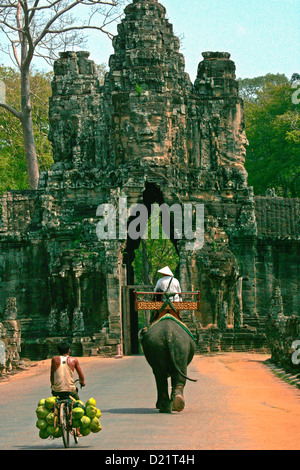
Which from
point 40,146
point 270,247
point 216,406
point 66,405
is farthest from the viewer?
point 40,146

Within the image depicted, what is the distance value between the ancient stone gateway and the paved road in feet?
30.0

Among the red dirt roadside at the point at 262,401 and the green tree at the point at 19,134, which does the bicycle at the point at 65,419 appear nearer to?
the red dirt roadside at the point at 262,401

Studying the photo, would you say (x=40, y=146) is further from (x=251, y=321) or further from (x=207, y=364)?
(x=207, y=364)

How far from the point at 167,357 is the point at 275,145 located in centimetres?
3890

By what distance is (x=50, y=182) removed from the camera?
35.4 m

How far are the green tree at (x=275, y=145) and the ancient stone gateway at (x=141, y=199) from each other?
12.8 m

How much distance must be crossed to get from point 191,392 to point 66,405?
732cm

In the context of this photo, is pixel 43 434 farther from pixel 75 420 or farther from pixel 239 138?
pixel 239 138

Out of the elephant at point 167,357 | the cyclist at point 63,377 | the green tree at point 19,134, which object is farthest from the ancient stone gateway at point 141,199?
the cyclist at point 63,377

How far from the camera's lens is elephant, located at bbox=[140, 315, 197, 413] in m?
14.1

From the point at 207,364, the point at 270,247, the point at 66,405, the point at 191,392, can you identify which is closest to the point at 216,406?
the point at 191,392

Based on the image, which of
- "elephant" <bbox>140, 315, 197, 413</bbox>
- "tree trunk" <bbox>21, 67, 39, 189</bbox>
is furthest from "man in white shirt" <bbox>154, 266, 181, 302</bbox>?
"tree trunk" <bbox>21, 67, 39, 189</bbox>

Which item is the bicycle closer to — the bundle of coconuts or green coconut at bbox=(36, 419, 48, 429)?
the bundle of coconuts

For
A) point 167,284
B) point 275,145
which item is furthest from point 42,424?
point 275,145
